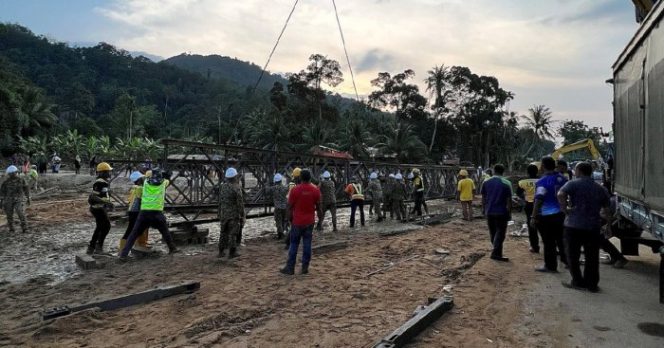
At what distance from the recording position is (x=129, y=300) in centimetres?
570

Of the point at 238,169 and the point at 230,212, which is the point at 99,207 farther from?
the point at 238,169

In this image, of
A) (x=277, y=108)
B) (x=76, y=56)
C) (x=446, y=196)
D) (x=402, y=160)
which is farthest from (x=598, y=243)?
(x=76, y=56)

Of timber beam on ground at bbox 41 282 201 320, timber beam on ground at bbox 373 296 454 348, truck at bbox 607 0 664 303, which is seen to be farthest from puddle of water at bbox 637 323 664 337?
timber beam on ground at bbox 41 282 201 320

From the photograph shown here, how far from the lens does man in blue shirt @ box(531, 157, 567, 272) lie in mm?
7195

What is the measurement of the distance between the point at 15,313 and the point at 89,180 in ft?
84.1

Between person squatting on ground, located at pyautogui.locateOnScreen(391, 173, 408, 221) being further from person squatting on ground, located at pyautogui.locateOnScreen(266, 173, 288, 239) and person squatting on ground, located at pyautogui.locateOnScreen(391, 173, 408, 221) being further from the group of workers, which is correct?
the group of workers

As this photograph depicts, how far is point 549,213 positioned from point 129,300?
6206 mm

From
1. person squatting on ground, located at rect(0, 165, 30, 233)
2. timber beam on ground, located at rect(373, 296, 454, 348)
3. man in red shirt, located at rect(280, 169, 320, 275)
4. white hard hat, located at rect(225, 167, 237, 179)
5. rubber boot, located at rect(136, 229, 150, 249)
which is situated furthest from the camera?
person squatting on ground, located at rect(0, 165, 30, 233)

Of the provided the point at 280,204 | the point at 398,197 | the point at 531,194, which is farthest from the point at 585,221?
the point at 398,197

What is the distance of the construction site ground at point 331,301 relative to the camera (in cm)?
464

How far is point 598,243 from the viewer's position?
239 inches

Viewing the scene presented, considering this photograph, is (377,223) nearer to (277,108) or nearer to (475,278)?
(475,278)

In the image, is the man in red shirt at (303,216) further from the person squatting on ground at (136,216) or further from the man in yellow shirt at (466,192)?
the man in yellow shirt at (466,192)

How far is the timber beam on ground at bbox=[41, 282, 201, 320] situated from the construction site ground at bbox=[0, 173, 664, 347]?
0.12 metres
